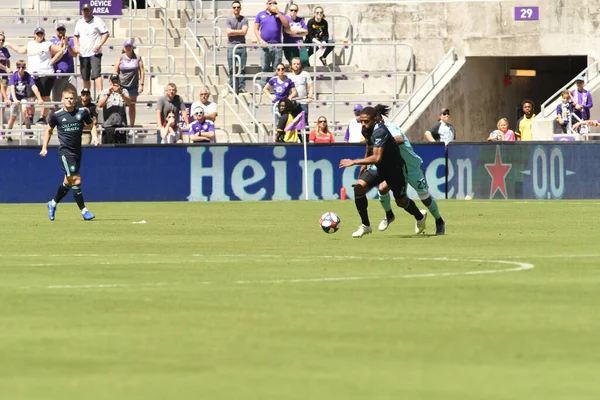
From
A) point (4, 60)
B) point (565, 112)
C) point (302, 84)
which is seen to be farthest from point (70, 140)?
point (565, 112)

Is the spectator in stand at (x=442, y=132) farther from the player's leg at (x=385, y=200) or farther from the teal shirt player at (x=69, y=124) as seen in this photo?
the player's leg at (x=385, y=200)

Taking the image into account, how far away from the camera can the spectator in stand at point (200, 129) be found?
33.4 meters

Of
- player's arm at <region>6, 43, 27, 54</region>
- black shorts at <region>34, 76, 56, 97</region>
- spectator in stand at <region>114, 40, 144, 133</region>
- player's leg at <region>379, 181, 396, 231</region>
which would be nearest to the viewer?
player's leg at <region>379, 181, 396, 231</region>

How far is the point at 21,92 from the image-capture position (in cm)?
3569

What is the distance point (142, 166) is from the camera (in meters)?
32.8

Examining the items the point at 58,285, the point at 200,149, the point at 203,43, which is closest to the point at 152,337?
the point at 58,285

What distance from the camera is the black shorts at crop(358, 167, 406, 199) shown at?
19.3m

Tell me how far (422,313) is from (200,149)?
76.0 ft

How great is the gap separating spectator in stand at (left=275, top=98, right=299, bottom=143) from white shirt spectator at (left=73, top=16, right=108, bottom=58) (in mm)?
4787

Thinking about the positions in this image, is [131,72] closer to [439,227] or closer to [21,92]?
[21,92]

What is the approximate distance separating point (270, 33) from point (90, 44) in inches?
195

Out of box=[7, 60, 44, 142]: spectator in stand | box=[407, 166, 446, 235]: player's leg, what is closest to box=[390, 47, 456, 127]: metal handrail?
box=[7, 60, 44, 142]: spectator in stand

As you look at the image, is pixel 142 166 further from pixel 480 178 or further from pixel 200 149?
pixel 480 178

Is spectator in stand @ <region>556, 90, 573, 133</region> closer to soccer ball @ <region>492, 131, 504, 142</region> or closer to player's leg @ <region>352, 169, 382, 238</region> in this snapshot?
soccer ball @ <region>492, 131, 504, 142</region>
